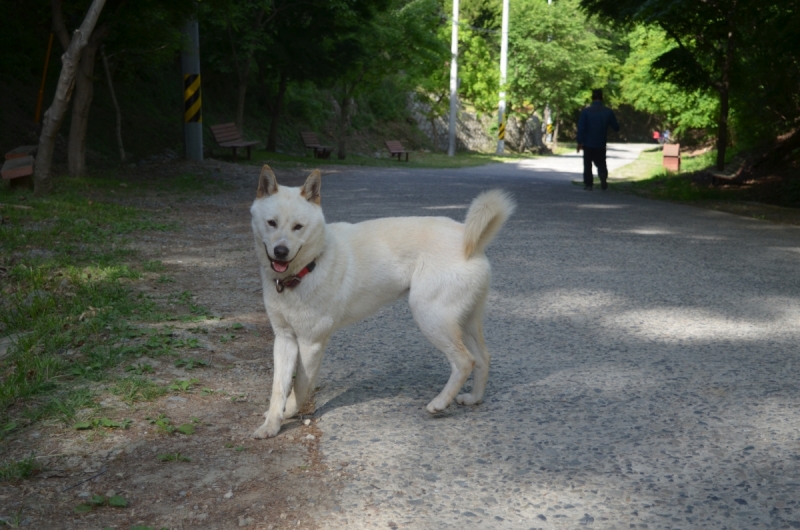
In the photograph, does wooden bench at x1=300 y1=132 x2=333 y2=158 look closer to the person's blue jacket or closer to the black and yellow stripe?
the black and yellow stripe

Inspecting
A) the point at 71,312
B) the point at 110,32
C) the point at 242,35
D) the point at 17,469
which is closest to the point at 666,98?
the point at 242,35

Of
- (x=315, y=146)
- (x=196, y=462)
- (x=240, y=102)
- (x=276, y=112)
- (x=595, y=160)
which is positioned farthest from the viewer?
(x=315, y=146)

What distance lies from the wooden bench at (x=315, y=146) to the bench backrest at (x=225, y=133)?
4291 millimetres

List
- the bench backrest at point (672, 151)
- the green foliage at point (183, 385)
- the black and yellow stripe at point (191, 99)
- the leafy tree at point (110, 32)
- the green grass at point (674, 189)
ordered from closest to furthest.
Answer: the green foliage at point (183, 385)
the leafy tree at point (110, 32)
the green grass at point (674, 189)
the black and yellow stripe at point (191, 99)
the bench backrest at point (672, 151)

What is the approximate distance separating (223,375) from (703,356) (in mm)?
3002

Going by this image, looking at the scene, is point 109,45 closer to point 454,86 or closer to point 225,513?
point 225,513

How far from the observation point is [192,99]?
66.2 feet

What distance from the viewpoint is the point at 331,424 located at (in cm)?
397

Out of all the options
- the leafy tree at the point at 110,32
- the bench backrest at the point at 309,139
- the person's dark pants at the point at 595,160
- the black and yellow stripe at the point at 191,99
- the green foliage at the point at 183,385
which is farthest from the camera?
the bench backrest at the point at 309,139

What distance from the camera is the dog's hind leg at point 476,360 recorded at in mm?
4234

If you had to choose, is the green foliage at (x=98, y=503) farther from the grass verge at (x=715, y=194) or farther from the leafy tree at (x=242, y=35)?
the leafy tree at (x=242, y=35)

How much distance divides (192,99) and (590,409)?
18.0 meters

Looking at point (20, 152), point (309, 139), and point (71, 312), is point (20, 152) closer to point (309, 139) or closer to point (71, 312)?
point (71, 312)


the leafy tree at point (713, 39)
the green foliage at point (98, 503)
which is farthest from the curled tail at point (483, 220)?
the leafy tree at point (713, 39)
